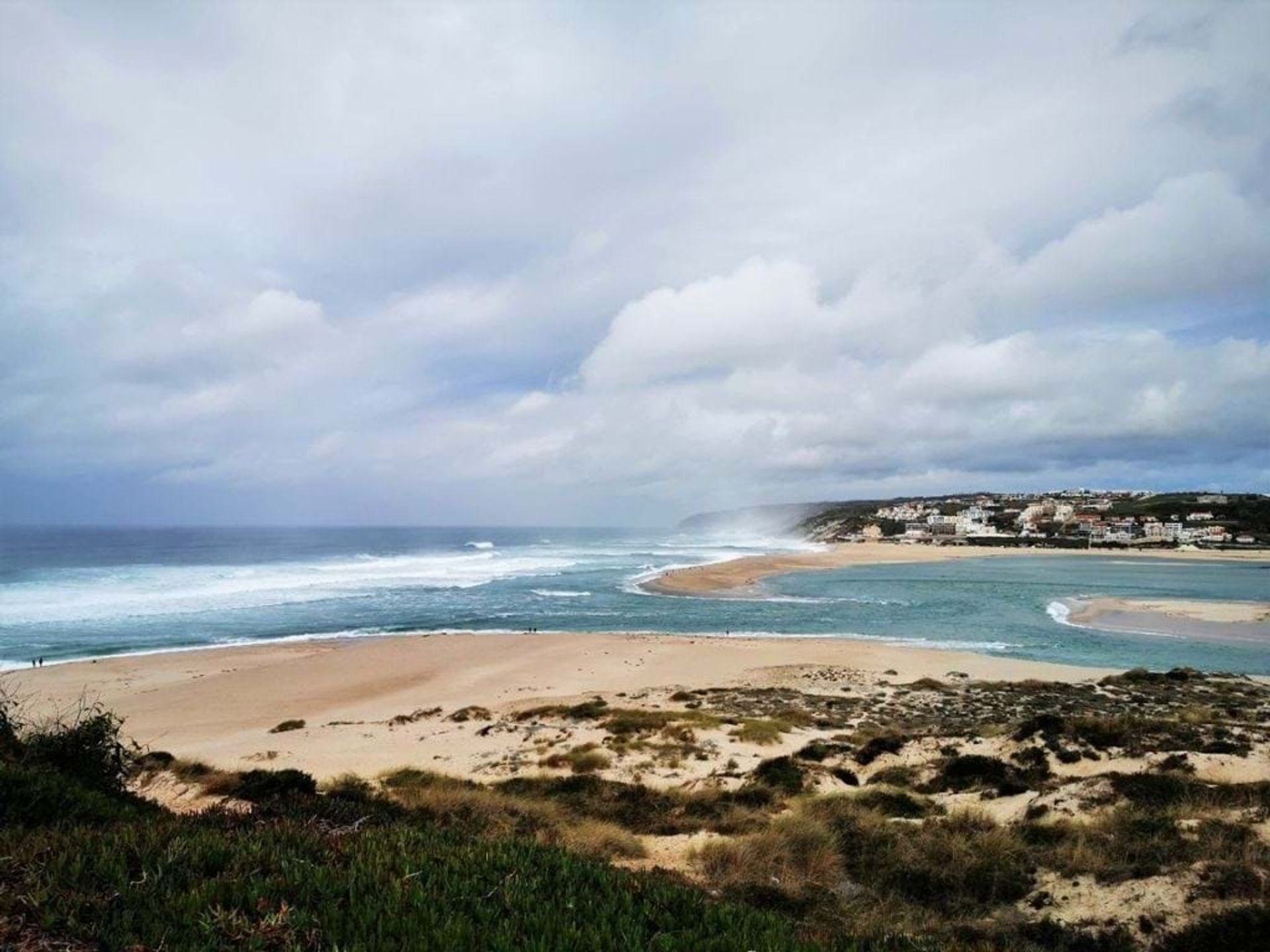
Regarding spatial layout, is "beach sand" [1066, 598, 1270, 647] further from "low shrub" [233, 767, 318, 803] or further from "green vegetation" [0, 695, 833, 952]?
"green vegetation" [0, 695, 833, 952]

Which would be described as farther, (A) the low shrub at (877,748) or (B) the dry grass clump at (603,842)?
(A) the low shrub at (877,748)

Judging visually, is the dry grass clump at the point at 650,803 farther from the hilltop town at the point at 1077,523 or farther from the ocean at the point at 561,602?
the hilltop town at the point at 1077,523

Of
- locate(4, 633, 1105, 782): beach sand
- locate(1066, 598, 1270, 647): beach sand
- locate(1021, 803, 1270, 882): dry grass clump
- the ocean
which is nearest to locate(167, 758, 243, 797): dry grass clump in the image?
locate(4, 633, 1105, 782): beach sand

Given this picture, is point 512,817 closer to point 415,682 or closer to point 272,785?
point 272,785

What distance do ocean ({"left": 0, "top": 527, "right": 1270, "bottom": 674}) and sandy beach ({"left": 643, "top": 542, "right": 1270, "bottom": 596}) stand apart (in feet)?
10.4

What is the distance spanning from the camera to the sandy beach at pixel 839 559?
179 feet

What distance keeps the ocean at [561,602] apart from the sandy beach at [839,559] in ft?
10.4

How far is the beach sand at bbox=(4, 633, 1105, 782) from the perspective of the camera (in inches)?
593

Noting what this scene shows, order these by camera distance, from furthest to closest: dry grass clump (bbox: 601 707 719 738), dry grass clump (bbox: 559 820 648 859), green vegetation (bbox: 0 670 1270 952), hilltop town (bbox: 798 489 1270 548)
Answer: hilltop town (bbox: 798 489 1270 548)
dry grass clump (bbox: 601 707 719 738)
dry grass clump (bbox: 559 820 648 859)
green vegetation (bbox: 0 670 1270 952)

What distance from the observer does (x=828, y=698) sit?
19.7 m

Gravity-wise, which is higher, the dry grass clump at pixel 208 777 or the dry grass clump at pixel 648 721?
the dry grass clump at pixel 208 777

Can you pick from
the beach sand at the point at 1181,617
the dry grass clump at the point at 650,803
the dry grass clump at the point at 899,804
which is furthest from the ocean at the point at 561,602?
the dry grass clump at the point at 650,803

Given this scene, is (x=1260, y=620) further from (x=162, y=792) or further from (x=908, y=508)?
(x=908, y=508)

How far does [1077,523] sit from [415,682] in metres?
150
